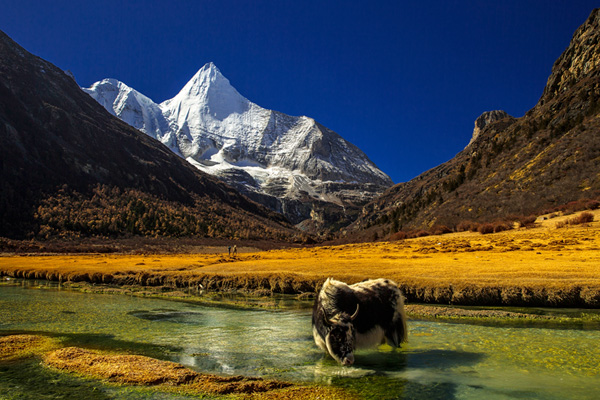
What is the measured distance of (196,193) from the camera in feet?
639

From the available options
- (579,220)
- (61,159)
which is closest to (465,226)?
(579,220)

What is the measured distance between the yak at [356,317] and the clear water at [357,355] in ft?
1.88

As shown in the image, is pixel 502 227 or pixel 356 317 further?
pixel 502 227

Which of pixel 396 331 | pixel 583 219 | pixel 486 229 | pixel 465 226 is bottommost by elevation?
Result: pixel 396 331

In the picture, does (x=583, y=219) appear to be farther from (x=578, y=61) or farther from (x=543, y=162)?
(x=578, y=61)

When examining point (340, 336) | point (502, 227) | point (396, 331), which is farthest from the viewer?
point (502, 227)

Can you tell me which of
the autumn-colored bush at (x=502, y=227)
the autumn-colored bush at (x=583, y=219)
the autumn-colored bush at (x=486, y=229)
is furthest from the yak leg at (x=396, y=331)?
the autumn-colored bush at (x=486, y=229)

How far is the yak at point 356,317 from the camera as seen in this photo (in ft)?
33.1

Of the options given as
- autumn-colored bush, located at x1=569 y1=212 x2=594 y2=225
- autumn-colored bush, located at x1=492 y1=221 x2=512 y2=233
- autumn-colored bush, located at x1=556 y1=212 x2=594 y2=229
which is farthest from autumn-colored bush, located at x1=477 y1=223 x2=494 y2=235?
autumn-colored bush, located at x1=569 y1=212 x2=594 y2=225

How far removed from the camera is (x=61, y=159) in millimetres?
138500

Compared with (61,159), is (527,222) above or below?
below

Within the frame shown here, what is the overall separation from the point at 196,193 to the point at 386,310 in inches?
7511

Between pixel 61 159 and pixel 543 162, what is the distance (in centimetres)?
14718

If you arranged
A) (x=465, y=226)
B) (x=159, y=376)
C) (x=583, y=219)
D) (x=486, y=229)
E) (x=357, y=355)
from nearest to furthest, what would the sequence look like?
(x=159, y=376) → (x=357, y=355) → (x=583, y=219) → (x=486, y=229) → (x=465, y=226)
